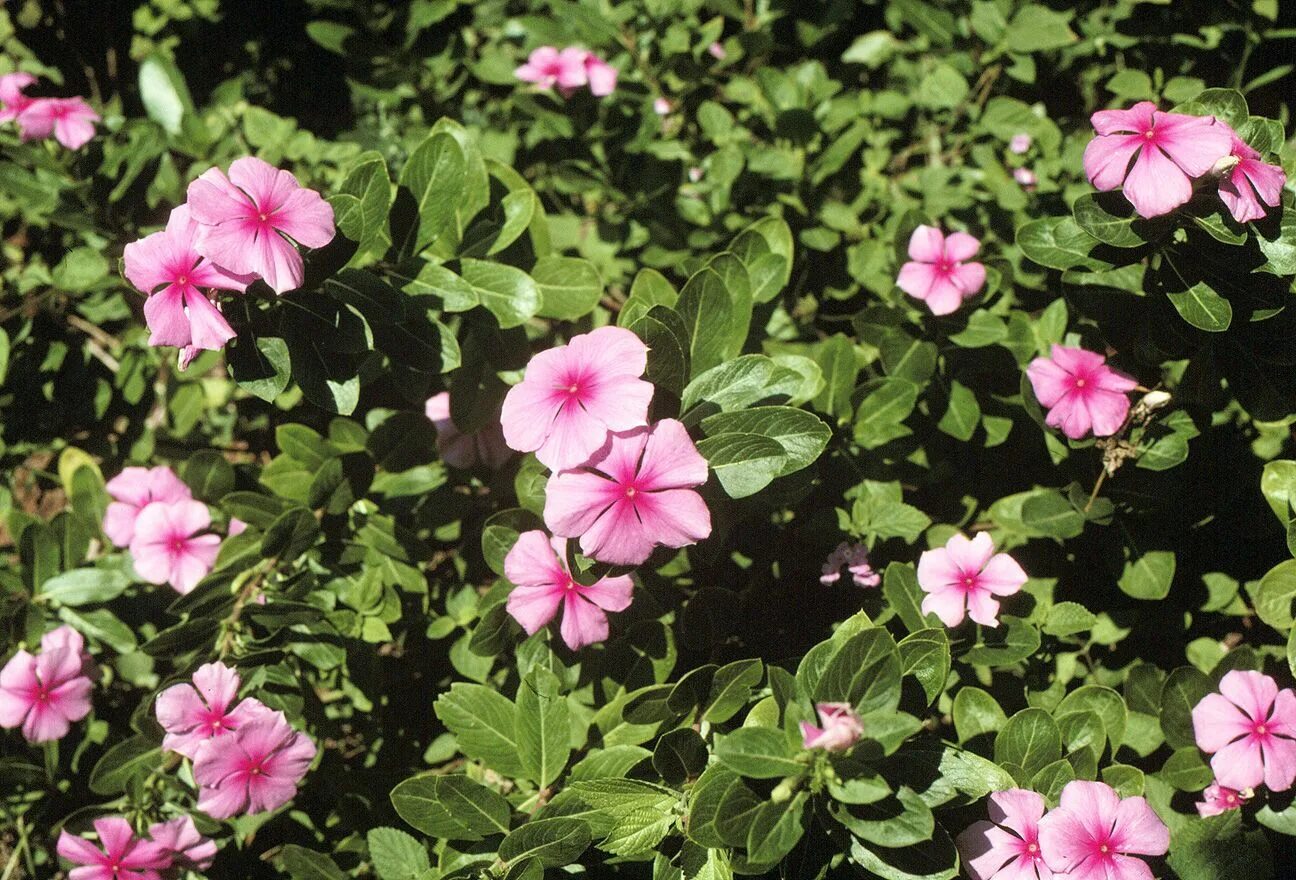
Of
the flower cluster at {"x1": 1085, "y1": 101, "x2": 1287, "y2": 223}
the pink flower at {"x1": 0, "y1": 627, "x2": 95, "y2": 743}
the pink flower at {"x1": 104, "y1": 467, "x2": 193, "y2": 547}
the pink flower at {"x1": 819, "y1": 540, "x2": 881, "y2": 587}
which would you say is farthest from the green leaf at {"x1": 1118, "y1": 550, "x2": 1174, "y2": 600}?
the pink flower at {"x1": 0, "y1": 627, "x2": 95, "y2": 743}

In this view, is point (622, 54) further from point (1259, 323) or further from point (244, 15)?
point (1259, 323)

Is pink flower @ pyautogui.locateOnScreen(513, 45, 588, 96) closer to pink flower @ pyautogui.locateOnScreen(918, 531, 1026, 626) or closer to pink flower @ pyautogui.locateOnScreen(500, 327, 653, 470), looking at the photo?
pink flower @ pyautogui.locateOnScreen(500, 327, 653, 470)

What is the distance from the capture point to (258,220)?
154cm

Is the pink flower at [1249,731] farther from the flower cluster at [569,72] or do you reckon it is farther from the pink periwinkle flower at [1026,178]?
the flower cluster at [569,72]

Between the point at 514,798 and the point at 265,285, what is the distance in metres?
1.16

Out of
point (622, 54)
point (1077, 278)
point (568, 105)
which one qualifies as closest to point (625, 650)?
point (1077, 278)

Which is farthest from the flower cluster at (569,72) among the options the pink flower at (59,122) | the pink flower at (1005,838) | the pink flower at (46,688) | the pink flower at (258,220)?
the pink flower at (1005,838)

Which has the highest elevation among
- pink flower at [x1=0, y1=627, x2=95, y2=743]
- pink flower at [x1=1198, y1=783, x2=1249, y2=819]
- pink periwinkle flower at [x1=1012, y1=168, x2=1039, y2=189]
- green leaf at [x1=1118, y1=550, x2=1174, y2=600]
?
pink periwinkle flower at [x1=1012, y1=168, x2=1039, y2=189]

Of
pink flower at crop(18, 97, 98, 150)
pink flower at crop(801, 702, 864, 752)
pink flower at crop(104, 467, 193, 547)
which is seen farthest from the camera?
pink flower at crop(18, 97, 98, 150)

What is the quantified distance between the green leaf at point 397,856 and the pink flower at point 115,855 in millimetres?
495

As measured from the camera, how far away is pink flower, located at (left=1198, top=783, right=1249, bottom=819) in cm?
186

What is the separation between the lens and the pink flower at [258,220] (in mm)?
1492

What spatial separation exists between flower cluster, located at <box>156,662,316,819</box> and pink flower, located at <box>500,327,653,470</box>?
88 centimetres

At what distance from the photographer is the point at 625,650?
2.03 metres
